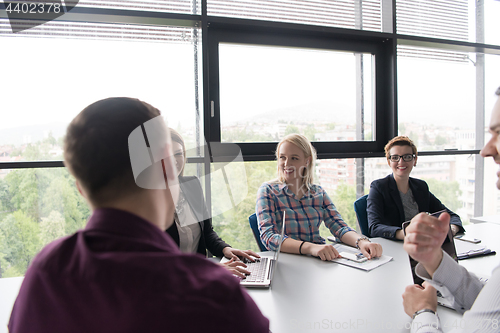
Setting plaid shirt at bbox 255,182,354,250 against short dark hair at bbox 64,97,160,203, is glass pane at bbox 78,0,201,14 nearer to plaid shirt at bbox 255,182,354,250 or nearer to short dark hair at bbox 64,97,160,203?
plaid shirt at bbox 255,182,354,250

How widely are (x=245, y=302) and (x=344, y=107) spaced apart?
2931 mm

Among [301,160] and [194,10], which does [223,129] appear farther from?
[194,10]

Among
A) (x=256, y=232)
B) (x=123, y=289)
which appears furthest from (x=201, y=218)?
(x=123, y=289)

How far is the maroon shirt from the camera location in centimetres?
48

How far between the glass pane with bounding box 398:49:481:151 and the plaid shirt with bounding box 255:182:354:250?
165 centimetres

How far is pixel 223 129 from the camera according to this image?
2773 mm

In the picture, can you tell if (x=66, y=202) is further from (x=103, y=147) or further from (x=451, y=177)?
(x=451, y=177)

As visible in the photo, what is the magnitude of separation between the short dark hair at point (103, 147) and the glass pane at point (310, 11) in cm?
239

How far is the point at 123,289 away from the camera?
48 cm

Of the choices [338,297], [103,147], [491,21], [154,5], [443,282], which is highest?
[491,21]

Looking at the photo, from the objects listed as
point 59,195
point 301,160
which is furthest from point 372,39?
point 59,195

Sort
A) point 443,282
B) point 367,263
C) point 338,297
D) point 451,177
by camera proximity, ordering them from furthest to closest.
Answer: point 451,177
point 367,263
point 338,297
point 443,282

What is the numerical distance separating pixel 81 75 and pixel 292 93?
1823 millimetres

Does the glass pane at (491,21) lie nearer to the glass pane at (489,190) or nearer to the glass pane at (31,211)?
the glass pane at (489,190)
